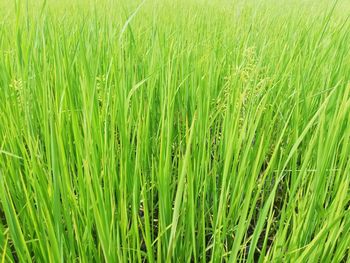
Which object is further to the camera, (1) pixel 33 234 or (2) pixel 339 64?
(2) pixel 339 64

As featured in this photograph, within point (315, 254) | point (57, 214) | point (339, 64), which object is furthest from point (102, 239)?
point (339, 64)

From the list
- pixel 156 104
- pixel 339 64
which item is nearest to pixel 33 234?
pixel 156 104

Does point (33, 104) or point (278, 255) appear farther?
point (33, 104)

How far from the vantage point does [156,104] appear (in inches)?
37.7

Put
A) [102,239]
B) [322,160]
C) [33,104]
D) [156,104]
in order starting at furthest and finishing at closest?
[156,104] < [33,104] < [322,160] < [102,239]

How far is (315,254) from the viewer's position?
43cm

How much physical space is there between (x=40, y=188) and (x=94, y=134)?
0.54 ft

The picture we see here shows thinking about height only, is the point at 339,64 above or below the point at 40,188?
above

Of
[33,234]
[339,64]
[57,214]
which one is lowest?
[33,234]

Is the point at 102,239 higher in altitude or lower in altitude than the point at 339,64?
lower

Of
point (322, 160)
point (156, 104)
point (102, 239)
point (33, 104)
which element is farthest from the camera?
point (156, 104)

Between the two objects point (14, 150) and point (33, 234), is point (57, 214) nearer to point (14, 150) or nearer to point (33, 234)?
point (33, 234)

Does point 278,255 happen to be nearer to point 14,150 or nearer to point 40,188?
point 40,188

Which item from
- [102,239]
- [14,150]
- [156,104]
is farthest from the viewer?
[156,104]
